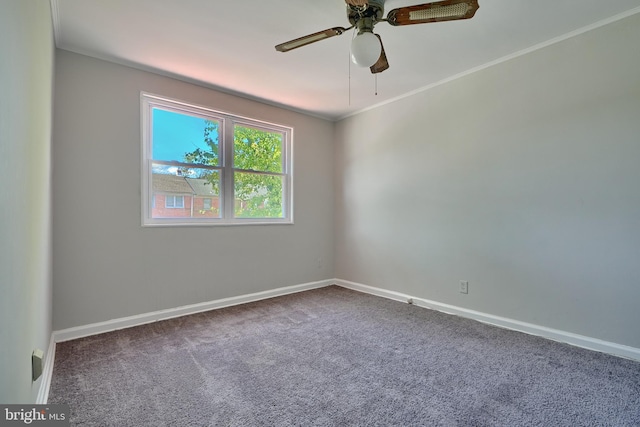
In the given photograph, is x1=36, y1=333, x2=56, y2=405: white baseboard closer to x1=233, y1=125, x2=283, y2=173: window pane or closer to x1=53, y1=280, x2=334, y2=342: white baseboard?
x1=53, y1=280, x2=334, y2=342: white baseboard

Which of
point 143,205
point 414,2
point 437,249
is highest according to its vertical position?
point 414,2

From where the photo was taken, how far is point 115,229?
274 cm

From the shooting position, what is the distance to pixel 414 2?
2.01 meters

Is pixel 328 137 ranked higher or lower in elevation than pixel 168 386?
higher

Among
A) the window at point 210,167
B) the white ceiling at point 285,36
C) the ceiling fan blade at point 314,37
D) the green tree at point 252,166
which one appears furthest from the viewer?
the green tree at point 252,166

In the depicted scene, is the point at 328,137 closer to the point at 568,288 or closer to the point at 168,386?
the point at 568,288

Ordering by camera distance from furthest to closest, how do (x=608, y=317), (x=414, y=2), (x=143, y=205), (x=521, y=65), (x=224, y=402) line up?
(x=143, y=205) < (x=521, y=65) < (x=608, y=317) < (x=414, y=2) < (x=224, y=402)

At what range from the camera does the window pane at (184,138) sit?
3.07m

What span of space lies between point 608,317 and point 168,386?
3.17 meters

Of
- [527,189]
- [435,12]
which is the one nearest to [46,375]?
[435,12]

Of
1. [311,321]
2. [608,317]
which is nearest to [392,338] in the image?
[311,321]

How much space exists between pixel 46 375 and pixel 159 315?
1.13 m

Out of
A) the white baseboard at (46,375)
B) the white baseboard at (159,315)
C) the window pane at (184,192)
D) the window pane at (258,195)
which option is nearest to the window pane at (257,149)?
the window pane at (258,195)

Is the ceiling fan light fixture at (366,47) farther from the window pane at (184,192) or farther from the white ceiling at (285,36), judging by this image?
the window pane at (184,192)
